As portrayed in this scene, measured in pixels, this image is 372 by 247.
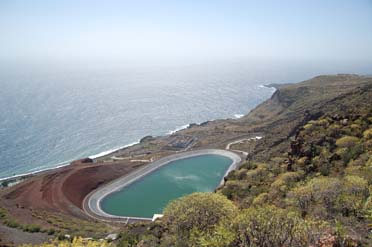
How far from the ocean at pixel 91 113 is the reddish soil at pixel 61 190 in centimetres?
2298

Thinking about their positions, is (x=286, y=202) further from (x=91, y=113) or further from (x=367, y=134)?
(x=91, y=113)

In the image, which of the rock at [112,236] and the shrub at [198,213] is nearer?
the shrub at [198,213]

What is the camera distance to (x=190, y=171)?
48469mm

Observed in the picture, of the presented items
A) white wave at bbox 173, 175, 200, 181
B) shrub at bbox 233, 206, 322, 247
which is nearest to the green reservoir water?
white wave at bbox 173, 175, 200, 181

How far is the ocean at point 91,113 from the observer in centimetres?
7838

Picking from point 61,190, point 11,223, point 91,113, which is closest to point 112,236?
point 11,223

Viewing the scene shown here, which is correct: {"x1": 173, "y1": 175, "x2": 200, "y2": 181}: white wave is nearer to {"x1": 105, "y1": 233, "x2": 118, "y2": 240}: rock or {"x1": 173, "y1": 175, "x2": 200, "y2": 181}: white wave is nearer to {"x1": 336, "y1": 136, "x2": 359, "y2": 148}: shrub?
{"x1": 105, "y1": 233, "x2": 118, "y2": 240}: rock

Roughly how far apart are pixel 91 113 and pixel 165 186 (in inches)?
3071

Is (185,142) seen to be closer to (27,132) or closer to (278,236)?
(27,132)

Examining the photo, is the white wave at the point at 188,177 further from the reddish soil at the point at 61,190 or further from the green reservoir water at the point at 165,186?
the reddish soil at the point at 61,190

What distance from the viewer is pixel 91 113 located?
11469 centimetres

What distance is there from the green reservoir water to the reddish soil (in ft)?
15.8

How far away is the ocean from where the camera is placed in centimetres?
7838

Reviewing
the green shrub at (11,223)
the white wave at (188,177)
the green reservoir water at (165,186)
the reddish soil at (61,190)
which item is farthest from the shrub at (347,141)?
the green shrub at (11,223)
